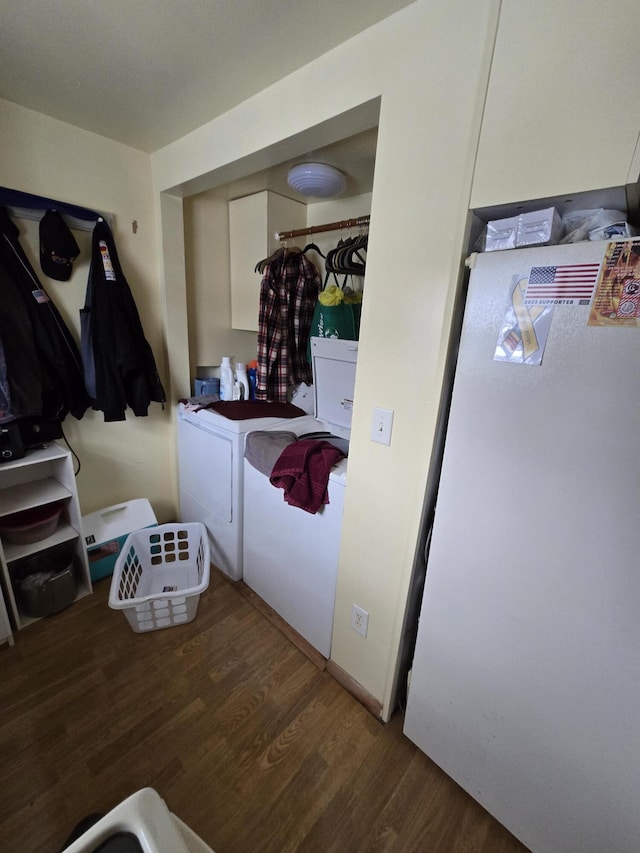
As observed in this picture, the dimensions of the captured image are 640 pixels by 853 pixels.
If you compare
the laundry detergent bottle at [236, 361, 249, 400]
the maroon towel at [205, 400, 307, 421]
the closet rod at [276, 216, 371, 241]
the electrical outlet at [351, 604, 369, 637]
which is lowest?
the electrical outlet at [351, 604, 369, 637]

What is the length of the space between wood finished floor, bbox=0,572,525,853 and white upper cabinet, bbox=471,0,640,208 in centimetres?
185

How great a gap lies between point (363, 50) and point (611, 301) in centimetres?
103

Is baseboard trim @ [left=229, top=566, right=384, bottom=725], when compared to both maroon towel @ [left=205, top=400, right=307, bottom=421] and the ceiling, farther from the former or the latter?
the ceiling

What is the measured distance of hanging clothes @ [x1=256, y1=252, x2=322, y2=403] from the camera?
198 cm

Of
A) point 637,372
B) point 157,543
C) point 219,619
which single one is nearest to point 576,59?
point 637,372

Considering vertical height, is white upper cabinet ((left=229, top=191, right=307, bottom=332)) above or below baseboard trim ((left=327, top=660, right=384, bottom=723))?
above

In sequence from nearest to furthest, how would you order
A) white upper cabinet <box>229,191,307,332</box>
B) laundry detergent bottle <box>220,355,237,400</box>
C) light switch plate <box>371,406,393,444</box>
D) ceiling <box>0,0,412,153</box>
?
1. ceiling <box>0,0,412,153</box>
2. light switch plate <box>371,406,393,444</box>
3. white upper cabinet <box>229,191,307,332</box>
4. laundry detergent bottle <box>220,355,237,400</box>

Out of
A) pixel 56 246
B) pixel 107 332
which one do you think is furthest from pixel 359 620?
pixel 56 246

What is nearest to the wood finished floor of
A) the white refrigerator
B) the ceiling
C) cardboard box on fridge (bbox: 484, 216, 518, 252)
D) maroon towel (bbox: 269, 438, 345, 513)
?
the white refrigerator

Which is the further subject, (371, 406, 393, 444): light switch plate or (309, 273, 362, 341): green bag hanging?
(309, 273, 362, 341): green bag hanging

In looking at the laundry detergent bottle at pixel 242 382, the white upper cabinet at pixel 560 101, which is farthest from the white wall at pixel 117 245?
the white upper cabinet at pixel 560 101

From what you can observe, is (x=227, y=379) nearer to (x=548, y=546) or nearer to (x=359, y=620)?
(x=359, y=620)

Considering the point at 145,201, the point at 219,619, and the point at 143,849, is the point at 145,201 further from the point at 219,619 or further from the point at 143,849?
the point at 143,849

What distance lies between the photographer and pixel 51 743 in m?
1.27
